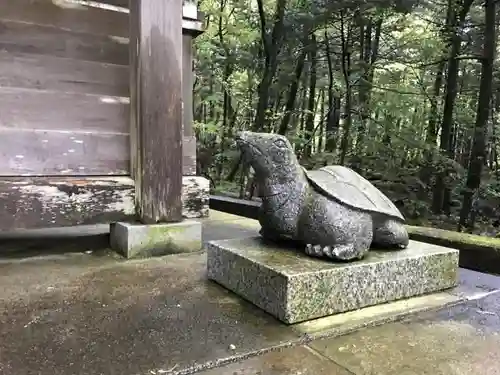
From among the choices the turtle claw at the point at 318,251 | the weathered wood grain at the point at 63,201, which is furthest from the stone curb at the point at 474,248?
the weathered wood grain at the point at 63,201

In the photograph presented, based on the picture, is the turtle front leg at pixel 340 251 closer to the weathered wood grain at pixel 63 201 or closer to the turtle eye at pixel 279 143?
the turtle eye at pixel 279 143

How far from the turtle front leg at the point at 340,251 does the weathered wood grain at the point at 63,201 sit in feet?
4.24

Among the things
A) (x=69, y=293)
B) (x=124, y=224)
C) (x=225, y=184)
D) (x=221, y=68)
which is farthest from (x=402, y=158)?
(x=69, y=293)

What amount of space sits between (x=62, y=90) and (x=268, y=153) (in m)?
1.44

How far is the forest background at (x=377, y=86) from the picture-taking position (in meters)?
5.84

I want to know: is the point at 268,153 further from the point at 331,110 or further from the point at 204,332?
the point at 331,110

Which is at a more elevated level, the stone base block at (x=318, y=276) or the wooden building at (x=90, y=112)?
the wooden building at (x=90, y=112)

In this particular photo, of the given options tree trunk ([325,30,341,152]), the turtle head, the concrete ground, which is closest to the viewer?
the concrete ground

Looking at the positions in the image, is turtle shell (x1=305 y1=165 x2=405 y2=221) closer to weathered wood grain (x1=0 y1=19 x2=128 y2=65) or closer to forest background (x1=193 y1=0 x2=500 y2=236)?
weathered wood grain (x1=0 y1=19 x2=128 y2=65)

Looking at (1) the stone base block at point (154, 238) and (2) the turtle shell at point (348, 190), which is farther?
(1) the stone base block at point (154, 238)

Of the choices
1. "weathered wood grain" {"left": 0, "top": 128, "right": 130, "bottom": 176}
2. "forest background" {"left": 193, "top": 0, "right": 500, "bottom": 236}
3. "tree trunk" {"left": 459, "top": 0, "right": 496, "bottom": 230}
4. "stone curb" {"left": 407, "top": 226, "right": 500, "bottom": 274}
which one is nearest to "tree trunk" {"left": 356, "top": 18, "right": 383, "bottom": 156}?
"forest background" {"left": 193, "top": 0, "right": 500, "bottom": 236}

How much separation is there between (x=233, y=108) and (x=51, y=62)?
300 inches

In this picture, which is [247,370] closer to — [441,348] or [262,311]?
[262,311]

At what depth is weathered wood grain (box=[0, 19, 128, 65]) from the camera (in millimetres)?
2303
